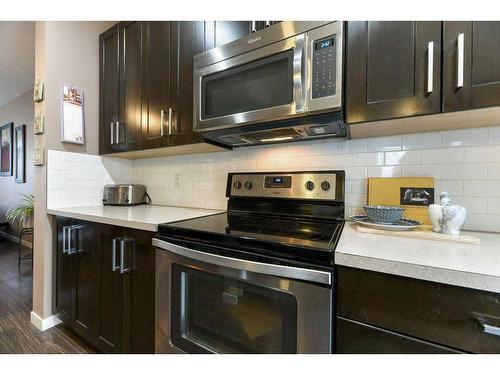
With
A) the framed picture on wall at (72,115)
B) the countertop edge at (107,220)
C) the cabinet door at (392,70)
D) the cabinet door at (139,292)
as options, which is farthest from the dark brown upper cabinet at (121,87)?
the cabinet door at (392,70)

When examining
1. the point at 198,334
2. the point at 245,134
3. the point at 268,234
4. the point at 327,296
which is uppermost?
the point at 245,134

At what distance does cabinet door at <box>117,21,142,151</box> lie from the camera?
1.71m

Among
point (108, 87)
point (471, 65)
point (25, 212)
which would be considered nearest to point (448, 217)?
point (471, 65)

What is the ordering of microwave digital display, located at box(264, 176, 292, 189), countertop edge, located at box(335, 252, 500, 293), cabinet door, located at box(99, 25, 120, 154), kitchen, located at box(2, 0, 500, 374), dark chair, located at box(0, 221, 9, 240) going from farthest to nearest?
1. dark chair, located at box(0, 221, 9, 240)
2. cabinet door, located at box(99, 25, 120, 154)
3. microwave digital display, located at box(264, 176, 292, 189)
4. kitchen, located at box(2, 0, 500, 374)
5. countertop edge, located at box(335, 252, 500, 293)

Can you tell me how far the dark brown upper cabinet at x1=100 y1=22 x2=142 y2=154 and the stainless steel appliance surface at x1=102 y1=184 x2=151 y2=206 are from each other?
0.32 metres

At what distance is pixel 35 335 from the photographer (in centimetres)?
161

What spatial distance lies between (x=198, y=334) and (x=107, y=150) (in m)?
1.67

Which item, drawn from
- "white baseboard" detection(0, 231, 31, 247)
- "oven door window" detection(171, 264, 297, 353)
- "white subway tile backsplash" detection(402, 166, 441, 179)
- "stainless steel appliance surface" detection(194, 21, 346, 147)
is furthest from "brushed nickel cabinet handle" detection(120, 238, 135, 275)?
"white baseboard" detection(0, 231, 31, 247)

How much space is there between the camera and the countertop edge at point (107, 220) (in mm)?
1112

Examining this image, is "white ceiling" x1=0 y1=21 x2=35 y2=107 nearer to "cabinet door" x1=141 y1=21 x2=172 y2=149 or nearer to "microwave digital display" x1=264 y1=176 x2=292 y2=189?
"cabinet door" x1=141 y1=21 x2=172 y2=149

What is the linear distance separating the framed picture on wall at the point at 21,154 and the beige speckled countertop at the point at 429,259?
4883mm
